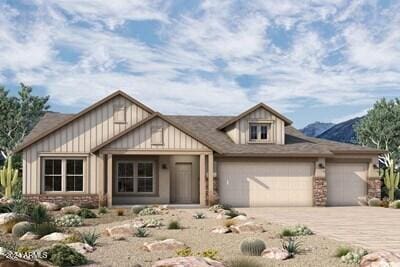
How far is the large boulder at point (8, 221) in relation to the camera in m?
16.2

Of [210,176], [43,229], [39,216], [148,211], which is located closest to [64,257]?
[43,229]

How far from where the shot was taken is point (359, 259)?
36.9ft

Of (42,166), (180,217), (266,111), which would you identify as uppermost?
(266,111)

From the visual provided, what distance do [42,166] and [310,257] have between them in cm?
1815

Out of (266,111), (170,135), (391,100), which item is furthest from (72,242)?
(391,100)

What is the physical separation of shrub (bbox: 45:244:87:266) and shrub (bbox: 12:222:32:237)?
4353mm

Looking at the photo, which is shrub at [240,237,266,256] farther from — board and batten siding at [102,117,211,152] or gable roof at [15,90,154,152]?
gable roof at [15,90,154,152]

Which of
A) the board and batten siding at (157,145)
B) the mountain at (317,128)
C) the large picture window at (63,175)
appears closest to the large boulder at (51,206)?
the large picture window at (63,175)

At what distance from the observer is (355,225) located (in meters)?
18.8

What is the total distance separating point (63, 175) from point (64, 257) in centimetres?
1723

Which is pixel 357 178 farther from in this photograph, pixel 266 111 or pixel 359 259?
pixel 359 259

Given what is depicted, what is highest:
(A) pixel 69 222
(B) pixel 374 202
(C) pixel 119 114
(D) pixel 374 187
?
(C) pixel 119 114

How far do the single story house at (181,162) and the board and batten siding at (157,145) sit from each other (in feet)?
0.16

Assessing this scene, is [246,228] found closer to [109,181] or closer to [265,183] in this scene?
[109,181]
